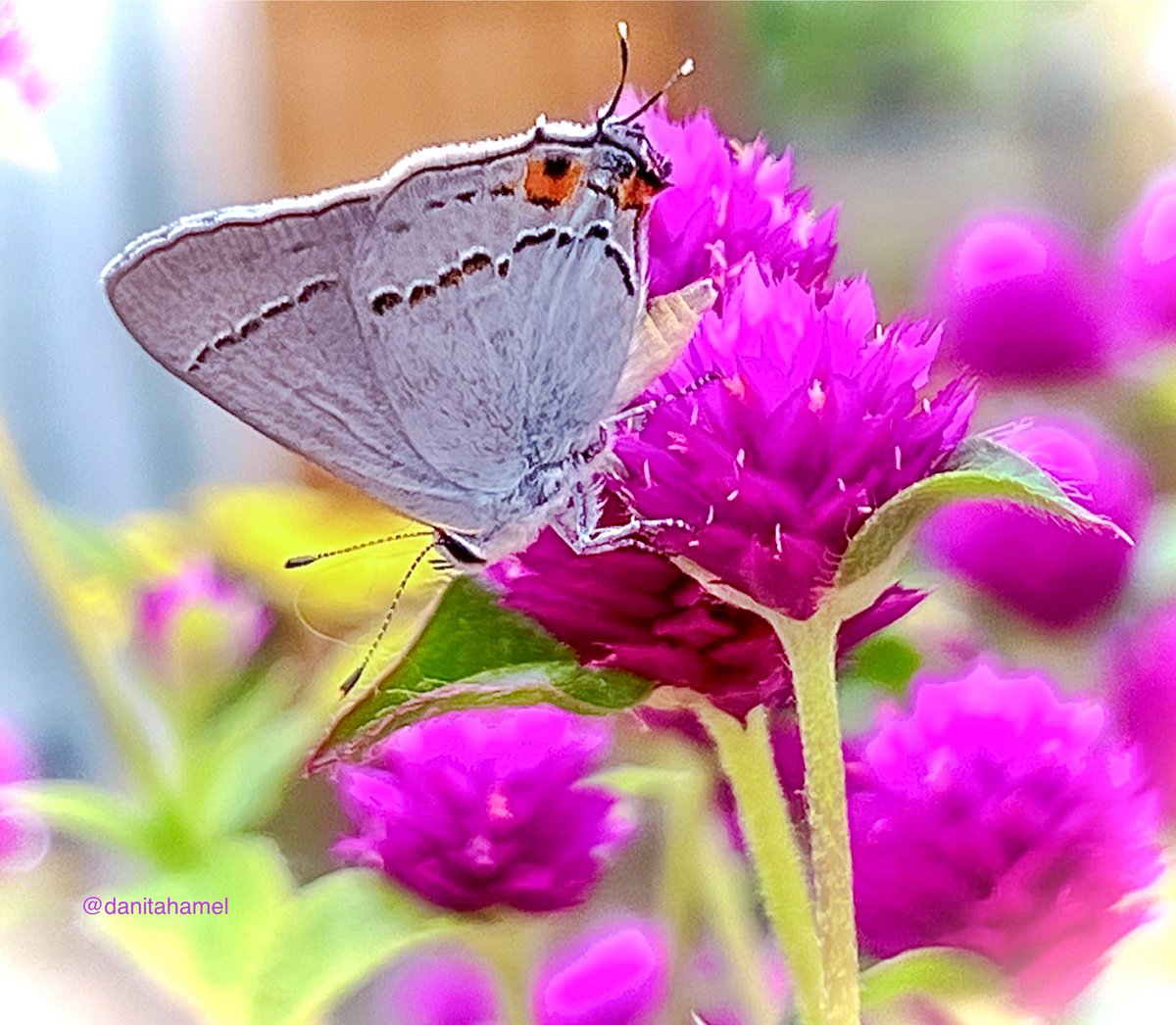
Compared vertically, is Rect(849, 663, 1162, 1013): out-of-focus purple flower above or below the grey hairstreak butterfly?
below

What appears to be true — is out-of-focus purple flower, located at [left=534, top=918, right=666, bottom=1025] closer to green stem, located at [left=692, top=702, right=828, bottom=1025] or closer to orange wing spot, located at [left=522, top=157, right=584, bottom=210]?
green stem, located at [left=692, top=702, right=828, bottom=1025]

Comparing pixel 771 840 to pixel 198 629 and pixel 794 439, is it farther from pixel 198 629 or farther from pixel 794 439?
pixel 198 629

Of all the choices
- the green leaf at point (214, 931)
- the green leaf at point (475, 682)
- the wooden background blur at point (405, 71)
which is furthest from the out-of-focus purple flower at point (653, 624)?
the wooden background blur at point (405, 71)

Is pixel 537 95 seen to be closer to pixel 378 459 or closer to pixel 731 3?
pixel 731 3

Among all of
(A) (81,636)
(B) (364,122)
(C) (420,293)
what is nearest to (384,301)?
(C) (420,293)

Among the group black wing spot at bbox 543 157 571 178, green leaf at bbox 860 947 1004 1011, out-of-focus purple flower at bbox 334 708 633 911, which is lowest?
green leaf at bbox 860 947 1004 1011

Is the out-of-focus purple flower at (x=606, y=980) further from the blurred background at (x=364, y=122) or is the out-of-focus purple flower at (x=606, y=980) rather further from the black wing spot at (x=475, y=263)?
the blurred background at (x=364, y=122)

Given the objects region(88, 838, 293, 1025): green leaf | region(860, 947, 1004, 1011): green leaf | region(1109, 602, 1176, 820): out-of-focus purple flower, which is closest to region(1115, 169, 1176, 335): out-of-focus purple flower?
region(1109, 602, 1176, 820): out-of-focus purple flower
